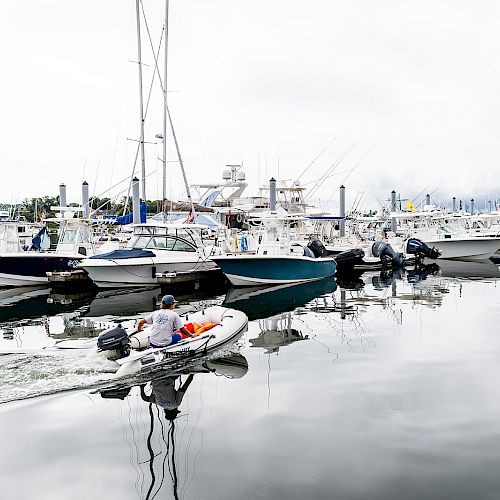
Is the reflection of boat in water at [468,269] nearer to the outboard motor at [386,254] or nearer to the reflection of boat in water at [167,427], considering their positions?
the outboard motor at [386,254]

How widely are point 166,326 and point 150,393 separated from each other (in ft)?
5.90

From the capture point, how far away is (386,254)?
33.2 metres

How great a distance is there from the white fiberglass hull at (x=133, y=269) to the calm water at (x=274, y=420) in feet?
22.6

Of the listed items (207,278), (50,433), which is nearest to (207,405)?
(50,433)

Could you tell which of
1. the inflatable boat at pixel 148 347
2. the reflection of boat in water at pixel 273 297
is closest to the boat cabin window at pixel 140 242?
the reflection of boat in water at pixel 273 297

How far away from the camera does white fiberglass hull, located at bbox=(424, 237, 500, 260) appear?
36.2 meters

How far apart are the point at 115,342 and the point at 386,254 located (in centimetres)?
2529

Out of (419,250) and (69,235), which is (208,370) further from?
(419,250)

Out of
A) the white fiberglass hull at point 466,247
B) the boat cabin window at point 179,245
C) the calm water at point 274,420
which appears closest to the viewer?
the calm water at point 274,420

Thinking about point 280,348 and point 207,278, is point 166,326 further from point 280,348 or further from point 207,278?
point 207,278

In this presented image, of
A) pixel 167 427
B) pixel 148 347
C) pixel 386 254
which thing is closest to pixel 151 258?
pixel 148 347

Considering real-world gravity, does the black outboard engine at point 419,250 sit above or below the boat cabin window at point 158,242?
below

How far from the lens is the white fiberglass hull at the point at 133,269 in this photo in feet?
71.8

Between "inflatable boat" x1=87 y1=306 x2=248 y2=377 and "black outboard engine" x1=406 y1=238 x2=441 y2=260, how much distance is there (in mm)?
25387
